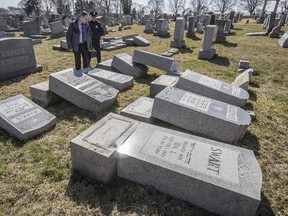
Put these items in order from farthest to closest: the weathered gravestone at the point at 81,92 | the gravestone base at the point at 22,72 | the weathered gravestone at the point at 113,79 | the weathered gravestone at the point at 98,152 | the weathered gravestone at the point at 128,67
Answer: the weathered gravestone at the point at 128,67 < the gravestone base at the point at 22,72 < the weathered gravestone at the point at 113,79 < the weathered gravestone at the point at 81,92 < the weathered gravestone at the point at 98,152

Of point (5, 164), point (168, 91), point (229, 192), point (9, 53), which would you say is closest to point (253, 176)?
point (229, 192)

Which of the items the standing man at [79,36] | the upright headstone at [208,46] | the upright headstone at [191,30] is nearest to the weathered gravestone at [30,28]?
the upright headstone at [191,30]

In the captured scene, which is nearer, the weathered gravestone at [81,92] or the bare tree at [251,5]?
the weathered gravestone at [81,92]

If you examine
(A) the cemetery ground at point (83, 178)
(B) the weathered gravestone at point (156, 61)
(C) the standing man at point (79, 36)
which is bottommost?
(A) the cemetery ground at point (83, 178)

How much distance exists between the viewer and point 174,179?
245cm

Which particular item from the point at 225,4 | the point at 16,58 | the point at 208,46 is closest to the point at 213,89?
the point at 208,46

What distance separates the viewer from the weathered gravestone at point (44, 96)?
4.61 metres

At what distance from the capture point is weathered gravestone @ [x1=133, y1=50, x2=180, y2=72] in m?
6.13

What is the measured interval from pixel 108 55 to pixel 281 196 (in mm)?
8146

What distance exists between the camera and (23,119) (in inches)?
146

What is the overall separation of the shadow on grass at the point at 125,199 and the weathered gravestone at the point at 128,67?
416 cm

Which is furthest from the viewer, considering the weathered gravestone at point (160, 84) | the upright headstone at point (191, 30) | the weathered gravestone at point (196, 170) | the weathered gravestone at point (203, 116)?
the upright headstone at point (191, 30)

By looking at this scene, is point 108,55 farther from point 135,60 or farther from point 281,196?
point 281,196

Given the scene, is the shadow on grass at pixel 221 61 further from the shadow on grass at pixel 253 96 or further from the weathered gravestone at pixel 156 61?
the weathered gravestone at pixel 156 61
